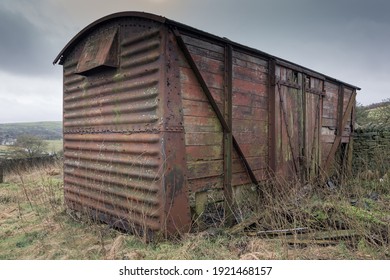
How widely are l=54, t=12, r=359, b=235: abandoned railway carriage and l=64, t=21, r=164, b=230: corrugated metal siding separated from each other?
2 cm

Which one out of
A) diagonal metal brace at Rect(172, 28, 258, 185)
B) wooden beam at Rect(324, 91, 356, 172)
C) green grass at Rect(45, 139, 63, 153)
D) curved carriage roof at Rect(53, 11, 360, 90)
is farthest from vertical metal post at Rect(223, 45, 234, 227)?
green grass at Rect(45, 139, 63, 153)

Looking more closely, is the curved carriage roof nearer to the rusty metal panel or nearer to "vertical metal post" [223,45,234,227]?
"vertical metal post" [223,45,234,227]

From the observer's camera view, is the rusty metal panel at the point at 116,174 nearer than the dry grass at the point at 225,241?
No

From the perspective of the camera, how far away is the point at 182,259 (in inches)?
141

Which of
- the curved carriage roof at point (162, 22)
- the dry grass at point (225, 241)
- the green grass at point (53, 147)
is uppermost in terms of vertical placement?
the curved carriage roof at point (162, 22)

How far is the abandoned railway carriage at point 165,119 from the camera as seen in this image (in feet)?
13.9

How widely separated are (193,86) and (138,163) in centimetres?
146

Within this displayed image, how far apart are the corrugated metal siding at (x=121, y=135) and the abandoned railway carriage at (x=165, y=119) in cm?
2

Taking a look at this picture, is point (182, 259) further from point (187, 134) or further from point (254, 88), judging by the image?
point (254, 88)

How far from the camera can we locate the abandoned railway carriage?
4.24 metres

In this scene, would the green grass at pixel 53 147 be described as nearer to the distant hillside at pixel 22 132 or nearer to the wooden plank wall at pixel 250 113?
the distant hillside at pixel 22 132

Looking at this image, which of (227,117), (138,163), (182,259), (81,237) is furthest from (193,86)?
(81,237)

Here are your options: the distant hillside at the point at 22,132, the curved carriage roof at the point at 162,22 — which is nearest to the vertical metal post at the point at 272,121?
the curved carriage roof at the point at 162,22

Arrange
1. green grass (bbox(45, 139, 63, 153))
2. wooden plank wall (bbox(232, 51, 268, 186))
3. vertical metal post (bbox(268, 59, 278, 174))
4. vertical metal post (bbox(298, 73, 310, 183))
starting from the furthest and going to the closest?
green grass (bbox(45, 139, 63, 153)) → vertical metal post (bbox(298, 73, 310, 183)) → vertical metal post (bbox(268, 59, 278, 174)) → wooden plank wall (bbox(232, 51, 268, 186))
